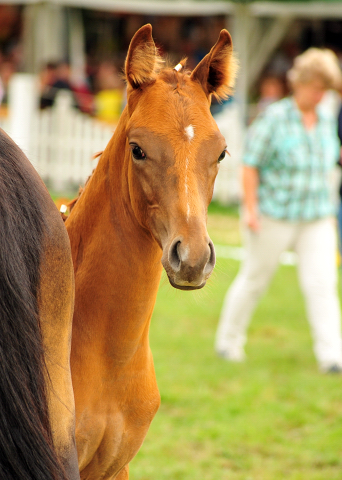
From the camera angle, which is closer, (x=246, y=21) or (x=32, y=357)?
(x=32, y=357)

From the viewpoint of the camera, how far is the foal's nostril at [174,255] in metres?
1.86

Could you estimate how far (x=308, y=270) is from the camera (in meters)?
5.04

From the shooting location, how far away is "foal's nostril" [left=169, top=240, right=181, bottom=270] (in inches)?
73.1

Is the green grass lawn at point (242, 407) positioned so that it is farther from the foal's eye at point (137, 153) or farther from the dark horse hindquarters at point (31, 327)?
the dark horse hindquarters at point (31, 327)

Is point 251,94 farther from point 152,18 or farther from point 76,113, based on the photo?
point 76,113

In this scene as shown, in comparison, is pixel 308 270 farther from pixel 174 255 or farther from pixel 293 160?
pixel 174 255

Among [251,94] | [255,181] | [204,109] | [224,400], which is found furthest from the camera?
[251,94]

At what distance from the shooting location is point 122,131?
2227 millimetres

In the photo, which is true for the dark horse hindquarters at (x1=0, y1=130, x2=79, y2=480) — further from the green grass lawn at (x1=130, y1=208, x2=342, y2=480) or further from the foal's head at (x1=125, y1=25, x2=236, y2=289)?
the green grass lawn at (x1=130, y1=208, x2=342, y2=480)

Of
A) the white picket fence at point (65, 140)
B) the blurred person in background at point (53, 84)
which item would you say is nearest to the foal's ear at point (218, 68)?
the white picket fence at point (65, 140)

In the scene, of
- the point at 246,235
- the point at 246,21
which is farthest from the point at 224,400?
the point at 246,21

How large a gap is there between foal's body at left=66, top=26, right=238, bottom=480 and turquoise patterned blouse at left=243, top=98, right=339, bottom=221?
2.67m

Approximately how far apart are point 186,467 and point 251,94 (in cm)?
1220

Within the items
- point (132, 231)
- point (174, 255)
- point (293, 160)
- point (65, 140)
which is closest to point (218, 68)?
point (132, 231)
